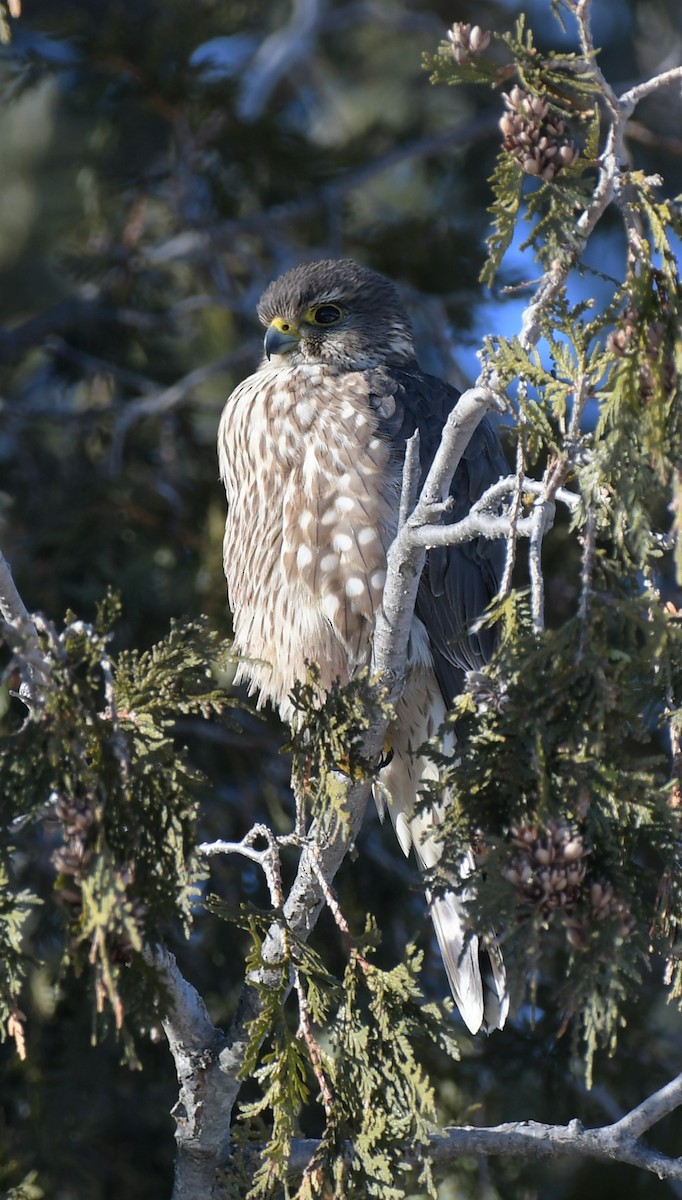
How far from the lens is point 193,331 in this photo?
216 inches

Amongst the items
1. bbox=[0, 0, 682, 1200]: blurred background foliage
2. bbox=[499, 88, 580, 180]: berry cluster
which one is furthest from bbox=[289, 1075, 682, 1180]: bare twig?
bbox=[499, 88, 580, 180]: berry cluster

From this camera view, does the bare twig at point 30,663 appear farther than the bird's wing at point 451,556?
No

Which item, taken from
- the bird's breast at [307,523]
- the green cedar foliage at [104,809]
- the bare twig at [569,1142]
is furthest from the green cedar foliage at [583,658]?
the bird's breast at [307,523]

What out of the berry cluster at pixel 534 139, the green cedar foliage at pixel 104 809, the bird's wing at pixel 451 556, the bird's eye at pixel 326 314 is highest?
the bird's eye at pixel 326 314

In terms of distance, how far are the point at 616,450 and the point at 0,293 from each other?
16.3 feet

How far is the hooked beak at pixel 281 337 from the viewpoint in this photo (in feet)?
12.4

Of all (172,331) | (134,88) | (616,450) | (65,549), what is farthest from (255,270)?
(616,450)

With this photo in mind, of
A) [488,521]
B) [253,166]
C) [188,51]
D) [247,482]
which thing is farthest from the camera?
[253,166]

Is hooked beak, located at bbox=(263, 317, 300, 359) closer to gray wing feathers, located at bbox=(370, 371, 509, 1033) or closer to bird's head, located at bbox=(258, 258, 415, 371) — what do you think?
bird's head, located at bbox=(258, 258, 415, 371)

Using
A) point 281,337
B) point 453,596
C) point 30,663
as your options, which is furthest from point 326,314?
point 30,663

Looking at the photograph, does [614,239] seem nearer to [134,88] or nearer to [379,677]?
[134,88]

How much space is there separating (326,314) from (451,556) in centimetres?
89

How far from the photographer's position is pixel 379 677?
2.37 meters

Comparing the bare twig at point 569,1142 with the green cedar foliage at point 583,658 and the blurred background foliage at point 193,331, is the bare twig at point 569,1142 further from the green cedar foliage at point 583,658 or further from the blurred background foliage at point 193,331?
the blurred background foliage at point 193,331
